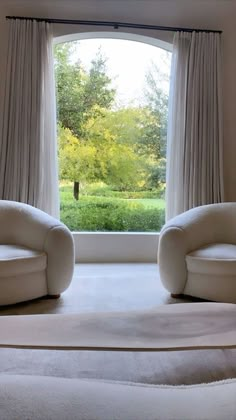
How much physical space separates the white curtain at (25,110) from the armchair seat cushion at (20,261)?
3.21 ft

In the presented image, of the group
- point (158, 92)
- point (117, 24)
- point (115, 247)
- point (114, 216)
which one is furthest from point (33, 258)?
point (117, 24)

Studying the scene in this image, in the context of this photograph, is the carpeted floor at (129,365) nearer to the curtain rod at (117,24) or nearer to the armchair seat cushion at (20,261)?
the armchair seat cushion at (20,261)

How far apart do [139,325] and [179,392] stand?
2.48 feet

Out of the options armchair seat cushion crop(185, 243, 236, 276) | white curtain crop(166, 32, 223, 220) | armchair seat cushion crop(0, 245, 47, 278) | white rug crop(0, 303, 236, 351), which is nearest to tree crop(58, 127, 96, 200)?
white curtain crop(166, 32, 223, 220)

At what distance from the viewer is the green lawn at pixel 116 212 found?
4.19 metres

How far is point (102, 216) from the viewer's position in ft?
13.9

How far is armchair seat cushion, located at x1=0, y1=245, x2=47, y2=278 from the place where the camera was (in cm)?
261

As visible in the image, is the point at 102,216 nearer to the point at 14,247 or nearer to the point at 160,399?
the point at 14,247

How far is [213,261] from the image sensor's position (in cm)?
275

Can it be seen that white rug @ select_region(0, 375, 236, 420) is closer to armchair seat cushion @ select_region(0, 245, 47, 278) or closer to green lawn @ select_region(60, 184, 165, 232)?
armchair seat cushion @ select_region(0, 245, 47, 278)

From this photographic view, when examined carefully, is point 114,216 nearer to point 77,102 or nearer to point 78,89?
point 77,102

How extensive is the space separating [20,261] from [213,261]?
1.39 metres

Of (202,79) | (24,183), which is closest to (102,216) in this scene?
(24,183)

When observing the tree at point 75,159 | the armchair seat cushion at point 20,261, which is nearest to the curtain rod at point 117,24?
the tree at point 75,159
